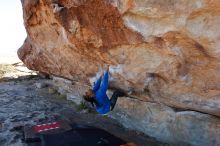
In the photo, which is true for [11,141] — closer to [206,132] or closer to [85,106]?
[85,106]

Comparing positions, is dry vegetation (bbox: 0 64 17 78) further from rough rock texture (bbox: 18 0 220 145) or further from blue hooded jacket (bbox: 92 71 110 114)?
blue hooded jacket (bbox: 92 71 110 114)

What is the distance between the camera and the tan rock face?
14.0ft

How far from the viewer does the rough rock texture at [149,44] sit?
426 centimetres

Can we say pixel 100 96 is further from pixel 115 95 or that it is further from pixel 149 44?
pixel 149 44

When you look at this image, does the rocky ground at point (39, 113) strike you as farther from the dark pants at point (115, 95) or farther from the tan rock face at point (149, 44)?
the tan rock face at point (149, 44)

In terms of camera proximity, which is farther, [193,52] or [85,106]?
[85,106]

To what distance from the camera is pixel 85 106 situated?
8141 millimetres

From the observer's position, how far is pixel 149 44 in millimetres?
5035

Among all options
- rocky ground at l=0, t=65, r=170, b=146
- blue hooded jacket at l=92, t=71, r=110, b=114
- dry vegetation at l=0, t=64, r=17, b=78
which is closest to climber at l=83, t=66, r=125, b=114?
blue hooded jacket at l=92, t=71, r=110, b=114

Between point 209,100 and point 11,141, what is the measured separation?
361 cm

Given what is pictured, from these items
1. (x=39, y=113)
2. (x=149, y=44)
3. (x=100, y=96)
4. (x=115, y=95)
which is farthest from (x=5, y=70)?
(x=149, y=44)

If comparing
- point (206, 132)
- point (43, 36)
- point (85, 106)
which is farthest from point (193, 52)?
point (43, 36)

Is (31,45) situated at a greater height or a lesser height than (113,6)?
lesser

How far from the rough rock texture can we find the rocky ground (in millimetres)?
988
